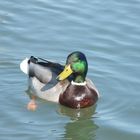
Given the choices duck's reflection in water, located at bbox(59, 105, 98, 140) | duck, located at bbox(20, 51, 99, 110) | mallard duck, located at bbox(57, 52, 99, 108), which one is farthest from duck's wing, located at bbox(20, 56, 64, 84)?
duck's reflection in water, located at bbox(59, 105, 98, 140)

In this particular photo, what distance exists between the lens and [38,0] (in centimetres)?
1404

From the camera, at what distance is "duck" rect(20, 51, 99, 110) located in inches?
383

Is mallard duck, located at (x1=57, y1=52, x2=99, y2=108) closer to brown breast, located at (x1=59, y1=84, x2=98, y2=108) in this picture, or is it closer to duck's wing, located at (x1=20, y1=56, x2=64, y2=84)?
brown breast, located at (x1=59, y1=84, x2=98, y2=108)

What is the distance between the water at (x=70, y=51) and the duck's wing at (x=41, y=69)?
0.90ft

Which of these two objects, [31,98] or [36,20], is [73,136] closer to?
[31,98]

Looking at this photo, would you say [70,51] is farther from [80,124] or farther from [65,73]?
[80,124]

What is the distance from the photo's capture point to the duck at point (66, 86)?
9734 millimetres

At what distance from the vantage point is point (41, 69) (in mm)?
10070

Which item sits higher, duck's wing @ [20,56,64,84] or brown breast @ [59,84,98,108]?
duck's wing @ [20,56,64,84]

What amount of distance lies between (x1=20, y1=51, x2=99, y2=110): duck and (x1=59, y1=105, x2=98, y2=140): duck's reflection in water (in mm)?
106

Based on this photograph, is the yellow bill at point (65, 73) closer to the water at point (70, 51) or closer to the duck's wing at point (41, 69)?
the duck's wing at point (41, 69)

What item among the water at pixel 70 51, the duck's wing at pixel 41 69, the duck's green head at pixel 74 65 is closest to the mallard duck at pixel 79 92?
the duck's green head at pixel 74 65

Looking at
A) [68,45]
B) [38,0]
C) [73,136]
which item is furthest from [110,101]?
[38,0]

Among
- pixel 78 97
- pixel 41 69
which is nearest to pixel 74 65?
pixel 78 97
